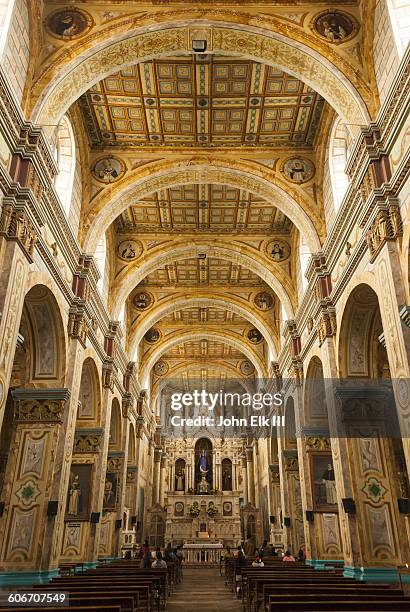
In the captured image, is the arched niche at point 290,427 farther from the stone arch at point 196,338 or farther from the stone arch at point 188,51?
the stone arch at point 188,51

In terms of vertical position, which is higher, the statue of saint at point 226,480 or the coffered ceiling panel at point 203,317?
the coffered ceiling panel at point 203,317

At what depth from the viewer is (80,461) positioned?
1684cm

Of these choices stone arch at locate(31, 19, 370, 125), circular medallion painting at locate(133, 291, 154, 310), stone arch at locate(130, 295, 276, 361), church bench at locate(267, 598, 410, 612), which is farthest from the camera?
circular medallion painting at locate(133, 291, 154, 310)

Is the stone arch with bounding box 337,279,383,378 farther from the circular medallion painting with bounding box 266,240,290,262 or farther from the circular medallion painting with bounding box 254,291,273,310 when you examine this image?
the circular medallion painting with bounding box 254,291,273,310

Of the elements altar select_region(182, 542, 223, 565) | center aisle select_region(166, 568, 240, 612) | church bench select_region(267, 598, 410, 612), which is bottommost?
center aisle select_region(166, 568, 240, 612)

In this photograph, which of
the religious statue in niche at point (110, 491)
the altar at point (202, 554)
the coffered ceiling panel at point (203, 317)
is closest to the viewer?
the religious statue in niche at point (110, 491)

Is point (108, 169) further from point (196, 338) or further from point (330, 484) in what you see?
point (196, 338)

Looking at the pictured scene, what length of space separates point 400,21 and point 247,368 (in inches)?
1011

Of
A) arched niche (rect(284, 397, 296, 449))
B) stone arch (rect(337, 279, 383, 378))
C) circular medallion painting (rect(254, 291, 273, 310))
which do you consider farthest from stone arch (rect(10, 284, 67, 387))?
circular medallion painting (rect(254, 291, 273, 310))

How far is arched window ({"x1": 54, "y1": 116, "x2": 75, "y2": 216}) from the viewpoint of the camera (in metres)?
14.6

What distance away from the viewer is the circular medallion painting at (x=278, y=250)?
2159cm

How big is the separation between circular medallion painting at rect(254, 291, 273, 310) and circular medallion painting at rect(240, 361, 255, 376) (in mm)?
9247

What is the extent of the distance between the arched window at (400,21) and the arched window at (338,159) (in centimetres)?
444

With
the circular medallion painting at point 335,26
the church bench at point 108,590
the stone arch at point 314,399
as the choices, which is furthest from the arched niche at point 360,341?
the church bench at point 108,590
